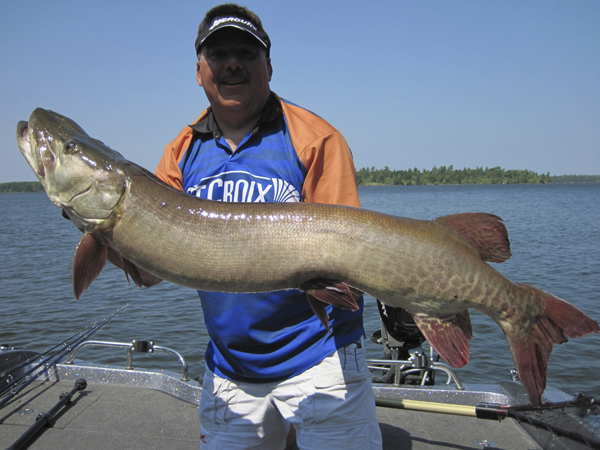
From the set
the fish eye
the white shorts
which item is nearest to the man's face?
the fish eye

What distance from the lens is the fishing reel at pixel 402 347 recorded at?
4070 millimetres

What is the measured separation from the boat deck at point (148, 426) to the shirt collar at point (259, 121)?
2513 millimetres

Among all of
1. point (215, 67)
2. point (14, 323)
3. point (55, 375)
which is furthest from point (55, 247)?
point (215, 67)

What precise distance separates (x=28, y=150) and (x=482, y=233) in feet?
7.55

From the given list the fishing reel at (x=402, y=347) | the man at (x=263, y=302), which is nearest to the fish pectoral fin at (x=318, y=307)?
the man at (x=263, y=302)

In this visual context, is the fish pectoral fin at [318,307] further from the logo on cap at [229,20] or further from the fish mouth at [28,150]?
the logo on cap at [229,20]

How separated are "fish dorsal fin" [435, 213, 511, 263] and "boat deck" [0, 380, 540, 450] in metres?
2.13

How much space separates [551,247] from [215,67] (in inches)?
784

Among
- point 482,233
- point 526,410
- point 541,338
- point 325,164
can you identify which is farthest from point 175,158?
point 526,410

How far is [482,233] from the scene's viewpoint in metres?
2.25

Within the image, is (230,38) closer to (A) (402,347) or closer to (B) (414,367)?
(A) (402,347)

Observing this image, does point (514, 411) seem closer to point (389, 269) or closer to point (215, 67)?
point (389, 269)

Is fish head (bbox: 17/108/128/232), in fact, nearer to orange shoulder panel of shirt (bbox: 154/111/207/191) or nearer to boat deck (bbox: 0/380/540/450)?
orange shoulder panel of shirt (bbox: 154/111/207/191)

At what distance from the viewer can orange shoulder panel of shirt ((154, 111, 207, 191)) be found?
9.17ft
